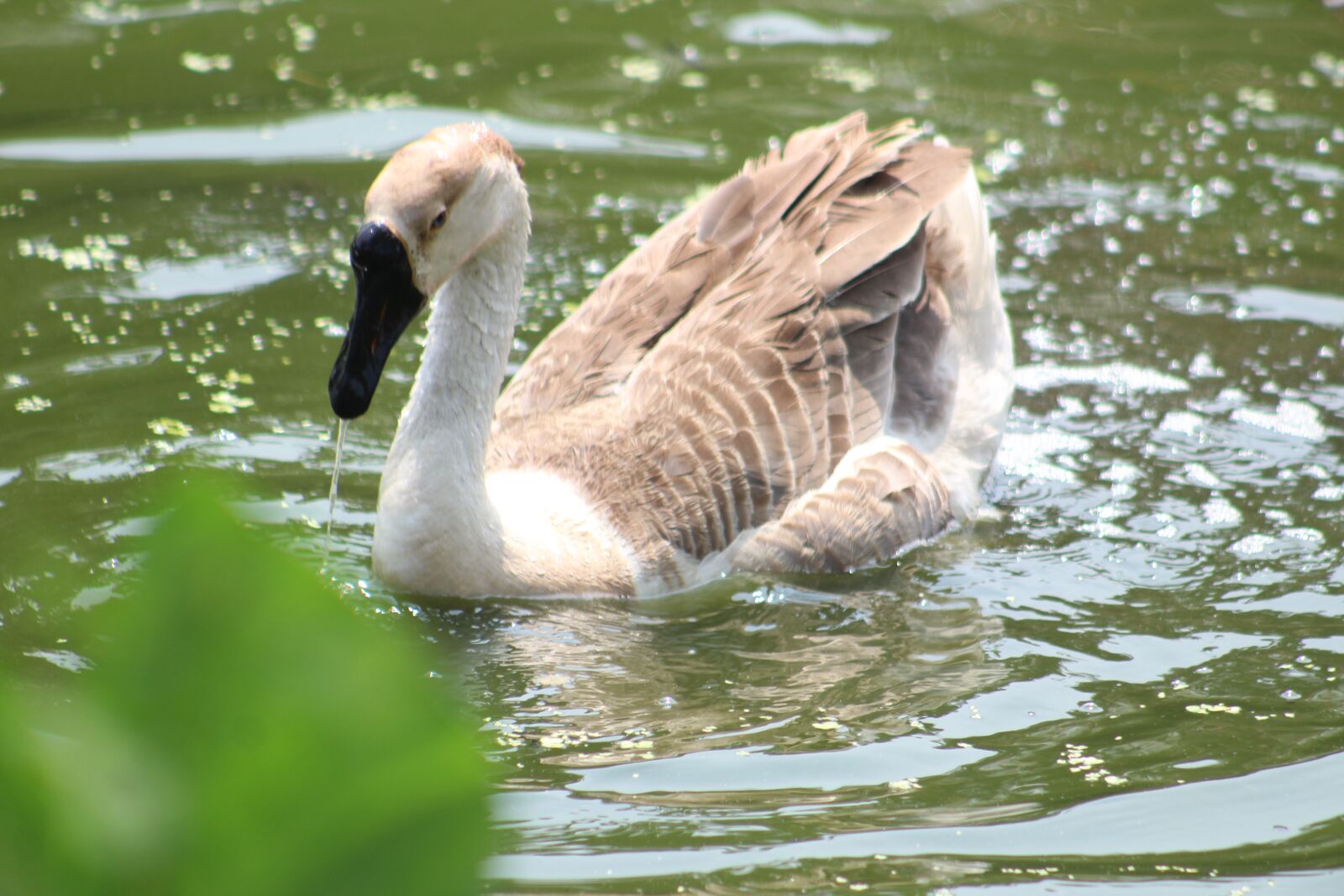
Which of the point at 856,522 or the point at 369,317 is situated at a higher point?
the point at 369,317

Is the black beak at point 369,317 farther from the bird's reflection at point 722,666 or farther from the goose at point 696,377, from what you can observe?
the bird's reflection at point 722,666

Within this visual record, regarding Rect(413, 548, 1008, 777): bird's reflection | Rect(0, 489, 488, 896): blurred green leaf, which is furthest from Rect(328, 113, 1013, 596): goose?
Rect(0, 489, 488, 896): blurred green leaf

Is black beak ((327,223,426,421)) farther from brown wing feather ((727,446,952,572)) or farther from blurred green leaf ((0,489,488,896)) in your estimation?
blurred green leaf ((0,489,488,896))

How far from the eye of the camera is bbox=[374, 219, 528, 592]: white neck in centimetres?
542

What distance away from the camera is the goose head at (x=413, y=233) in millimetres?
4938

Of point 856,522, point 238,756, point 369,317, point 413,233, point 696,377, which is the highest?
point 238,756

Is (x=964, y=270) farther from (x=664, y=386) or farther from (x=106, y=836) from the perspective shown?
(x=106, y=836)

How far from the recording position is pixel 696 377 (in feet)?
19.9

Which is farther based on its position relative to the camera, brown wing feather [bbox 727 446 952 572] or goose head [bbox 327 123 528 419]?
brown wing feather [bbox 727 446 952 572]

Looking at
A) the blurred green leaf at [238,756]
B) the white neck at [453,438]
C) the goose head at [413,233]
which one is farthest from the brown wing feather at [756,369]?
the blurred green leaf at [238,756]

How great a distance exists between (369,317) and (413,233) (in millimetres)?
320

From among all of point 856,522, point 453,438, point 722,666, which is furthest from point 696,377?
point 722,666

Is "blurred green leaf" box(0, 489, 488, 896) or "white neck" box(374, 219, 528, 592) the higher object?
"blurred green leaf" box(0, 489, 488, 896)

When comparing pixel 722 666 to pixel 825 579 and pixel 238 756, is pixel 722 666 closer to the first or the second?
pixel 825 579
